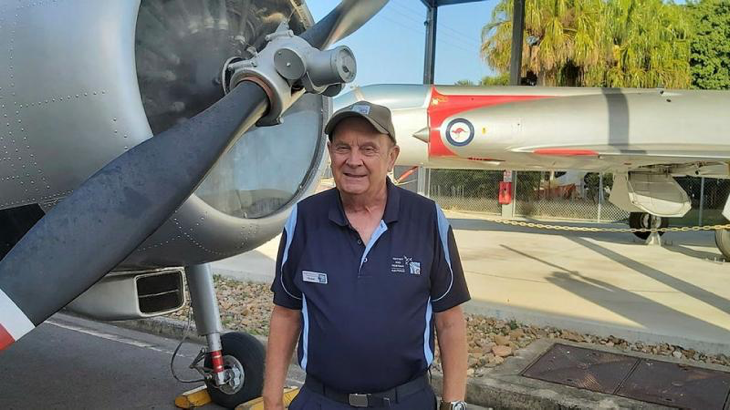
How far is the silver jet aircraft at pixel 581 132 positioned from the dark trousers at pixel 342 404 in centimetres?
1071

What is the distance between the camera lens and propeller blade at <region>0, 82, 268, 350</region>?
1.74 m

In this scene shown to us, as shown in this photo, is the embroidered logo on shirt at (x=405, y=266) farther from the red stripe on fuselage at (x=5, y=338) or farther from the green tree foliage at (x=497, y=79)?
the green tree foliage at (x=497, y=79)

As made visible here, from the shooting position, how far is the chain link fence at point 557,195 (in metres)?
18.6

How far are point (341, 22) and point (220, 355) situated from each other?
2.07 metres

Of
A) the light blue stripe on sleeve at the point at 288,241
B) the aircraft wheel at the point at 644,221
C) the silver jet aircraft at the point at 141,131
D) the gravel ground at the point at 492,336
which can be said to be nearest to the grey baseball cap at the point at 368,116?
the light blue stripe on sleeve at the point at 288,241

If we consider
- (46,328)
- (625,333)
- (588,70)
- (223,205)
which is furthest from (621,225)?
(223,205)

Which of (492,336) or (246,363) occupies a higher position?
(246,363)

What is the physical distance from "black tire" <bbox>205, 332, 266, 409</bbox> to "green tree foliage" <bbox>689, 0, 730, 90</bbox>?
25.3 m

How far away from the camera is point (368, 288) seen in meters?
1.76

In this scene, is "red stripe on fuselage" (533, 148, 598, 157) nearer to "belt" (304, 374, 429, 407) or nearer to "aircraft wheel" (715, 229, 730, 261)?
"aircraft wheel" (715, 229, 730, 261)

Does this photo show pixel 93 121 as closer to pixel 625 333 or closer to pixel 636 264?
pixel 625 333

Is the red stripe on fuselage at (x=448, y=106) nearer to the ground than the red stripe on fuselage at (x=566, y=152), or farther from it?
farther from it

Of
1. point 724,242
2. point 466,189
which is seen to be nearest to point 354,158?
point 724,242

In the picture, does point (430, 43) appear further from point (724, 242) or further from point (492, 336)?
point (492, 336)
